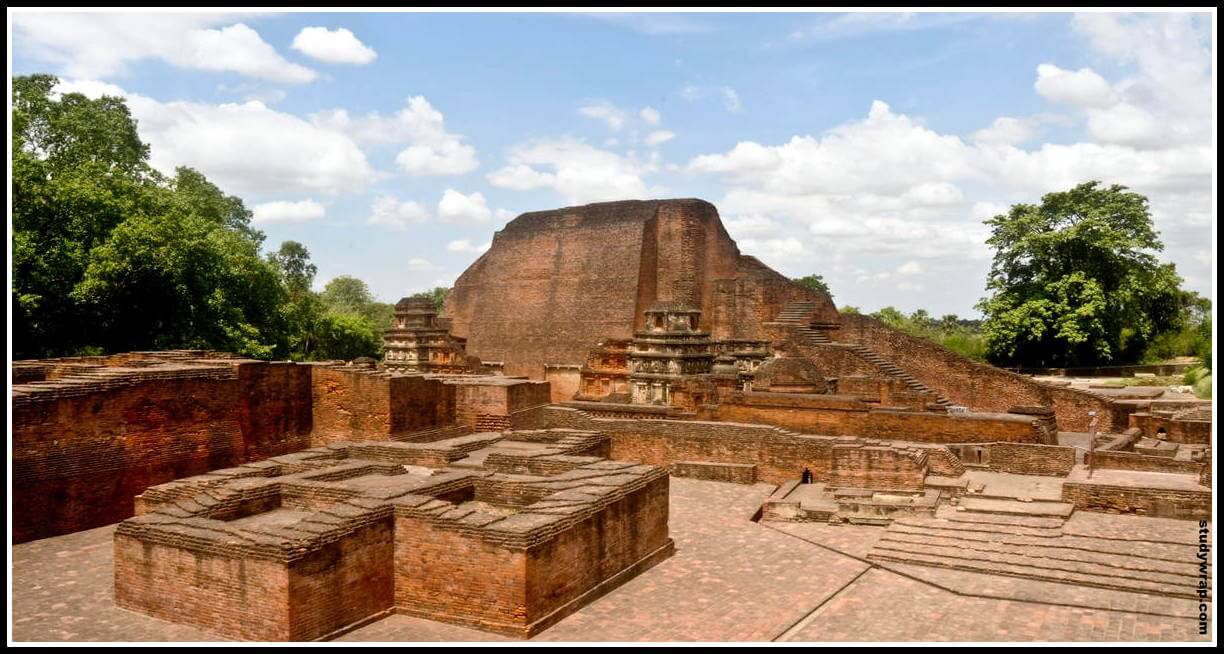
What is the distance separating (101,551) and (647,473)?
18.9 feet

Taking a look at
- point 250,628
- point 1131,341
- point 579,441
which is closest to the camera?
point 250,628

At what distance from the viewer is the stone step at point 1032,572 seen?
839 centimetres

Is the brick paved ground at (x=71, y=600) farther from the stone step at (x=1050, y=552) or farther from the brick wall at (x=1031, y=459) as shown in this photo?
the brick wall at (x=1031, y=459)

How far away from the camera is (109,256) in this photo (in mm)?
→ 17609

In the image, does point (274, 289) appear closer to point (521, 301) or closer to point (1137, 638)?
point (521, 301)

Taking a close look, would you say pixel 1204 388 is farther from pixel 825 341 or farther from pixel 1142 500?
pixel 1142 500

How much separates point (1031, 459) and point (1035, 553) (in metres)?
3.88

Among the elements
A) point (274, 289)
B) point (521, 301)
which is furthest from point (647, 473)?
point (521, 301)

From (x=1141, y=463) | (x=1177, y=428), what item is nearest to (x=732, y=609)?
(x=1141, y=463)

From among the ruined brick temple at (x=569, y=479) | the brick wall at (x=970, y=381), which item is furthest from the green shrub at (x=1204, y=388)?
the brick wall at (x=970, y=381)

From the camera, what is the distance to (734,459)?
46.7 ft

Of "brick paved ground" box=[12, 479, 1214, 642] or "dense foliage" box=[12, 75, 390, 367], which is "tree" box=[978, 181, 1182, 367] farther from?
"dense foliage" box=[12, 75, 390, 367]

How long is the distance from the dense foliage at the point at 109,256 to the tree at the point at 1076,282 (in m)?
21.1

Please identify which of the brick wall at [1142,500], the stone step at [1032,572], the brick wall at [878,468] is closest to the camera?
the stone step at [1032,572]
